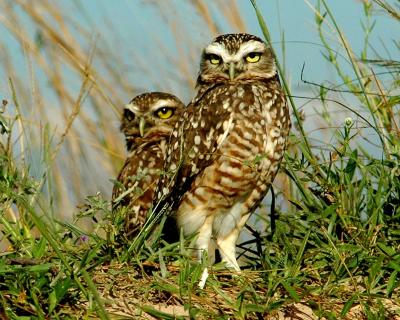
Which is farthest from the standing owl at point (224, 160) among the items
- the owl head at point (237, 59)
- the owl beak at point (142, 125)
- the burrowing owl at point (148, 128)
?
the owl beak at point (142, 125)

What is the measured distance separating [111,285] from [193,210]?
119cm

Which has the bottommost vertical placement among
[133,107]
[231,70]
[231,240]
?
[231,240]

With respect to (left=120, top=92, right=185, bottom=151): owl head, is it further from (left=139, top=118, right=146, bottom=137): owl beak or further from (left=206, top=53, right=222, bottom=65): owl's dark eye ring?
(left=206, top=53, right=222, bottom=65): owl's dark eye ring

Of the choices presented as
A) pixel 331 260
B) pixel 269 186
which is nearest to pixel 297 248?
pixel 331 260

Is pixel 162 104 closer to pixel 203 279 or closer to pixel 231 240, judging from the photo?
pixel 231 240

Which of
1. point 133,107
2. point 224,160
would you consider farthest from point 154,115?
point 224,160

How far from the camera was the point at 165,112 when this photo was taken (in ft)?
17.9

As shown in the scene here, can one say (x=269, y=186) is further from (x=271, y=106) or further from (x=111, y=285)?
(x=111, y=285)

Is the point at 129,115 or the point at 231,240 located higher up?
the point at 129,115

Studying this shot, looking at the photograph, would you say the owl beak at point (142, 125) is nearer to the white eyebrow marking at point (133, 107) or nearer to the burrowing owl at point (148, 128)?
the burrowing owl at point (148, 128)

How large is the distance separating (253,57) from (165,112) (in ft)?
2.73

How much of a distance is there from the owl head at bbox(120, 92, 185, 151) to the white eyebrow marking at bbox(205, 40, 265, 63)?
2.22 feet

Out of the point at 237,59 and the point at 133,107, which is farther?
the point at 133,107

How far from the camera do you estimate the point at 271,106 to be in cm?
456
